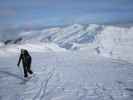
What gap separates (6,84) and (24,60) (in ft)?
5.29

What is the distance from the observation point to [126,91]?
26.2 ft

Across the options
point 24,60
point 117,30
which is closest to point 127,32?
point 117,30

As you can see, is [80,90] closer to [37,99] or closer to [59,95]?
[59,95]

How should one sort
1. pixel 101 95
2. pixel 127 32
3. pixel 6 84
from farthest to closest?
pixel 127 32 → pixel 6 84 → pixel 101 95

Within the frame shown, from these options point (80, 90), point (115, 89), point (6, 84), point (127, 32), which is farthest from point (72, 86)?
point (127, 32)

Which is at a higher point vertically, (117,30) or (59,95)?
(117,30)

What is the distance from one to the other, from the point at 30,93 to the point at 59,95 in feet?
4.21

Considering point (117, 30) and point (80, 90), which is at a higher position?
point (117, 30)

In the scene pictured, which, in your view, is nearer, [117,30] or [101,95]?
[101,95]

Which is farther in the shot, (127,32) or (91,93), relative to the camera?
(127,32)

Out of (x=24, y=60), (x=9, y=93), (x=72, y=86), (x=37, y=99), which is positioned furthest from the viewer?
(x=24, y=60)

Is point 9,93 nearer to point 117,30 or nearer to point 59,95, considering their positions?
point 59,95

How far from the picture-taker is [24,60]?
10297 millimetres

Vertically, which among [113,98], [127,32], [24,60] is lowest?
[113,98]
